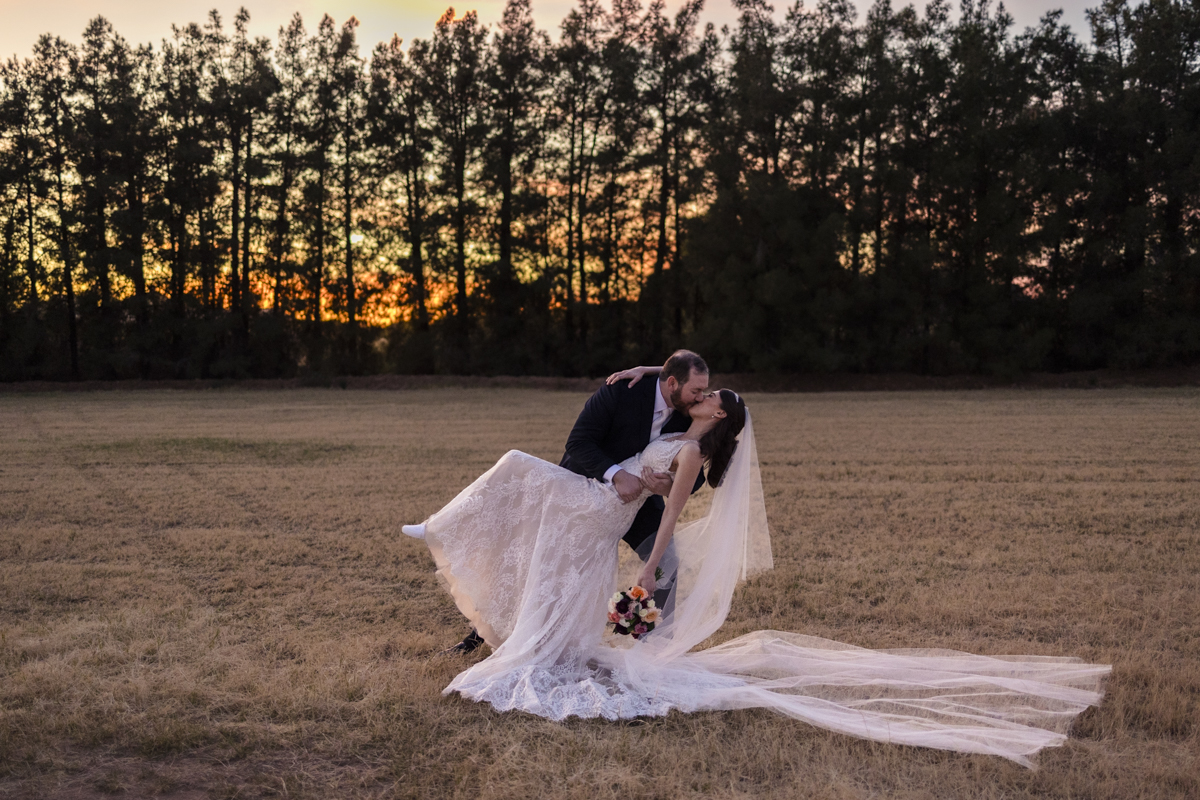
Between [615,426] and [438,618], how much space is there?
6.79 feet

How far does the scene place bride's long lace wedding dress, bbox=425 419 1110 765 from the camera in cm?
446

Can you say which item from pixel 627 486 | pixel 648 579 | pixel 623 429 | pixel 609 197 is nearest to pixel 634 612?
pixel 648 579

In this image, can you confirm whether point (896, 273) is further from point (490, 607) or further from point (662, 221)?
point (490, 607)

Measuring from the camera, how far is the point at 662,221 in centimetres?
3922

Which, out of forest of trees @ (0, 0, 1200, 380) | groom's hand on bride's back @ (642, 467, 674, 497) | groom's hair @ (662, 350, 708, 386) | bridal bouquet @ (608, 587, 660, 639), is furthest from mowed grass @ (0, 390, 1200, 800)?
forest of trees @ (0, 0, 1200, 380)

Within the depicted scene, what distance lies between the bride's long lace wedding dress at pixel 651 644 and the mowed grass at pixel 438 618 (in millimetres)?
202

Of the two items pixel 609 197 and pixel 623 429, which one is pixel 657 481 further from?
pixel 609 197

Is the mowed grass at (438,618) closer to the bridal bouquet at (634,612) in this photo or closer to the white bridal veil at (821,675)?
the white bridal veil at (821,675)

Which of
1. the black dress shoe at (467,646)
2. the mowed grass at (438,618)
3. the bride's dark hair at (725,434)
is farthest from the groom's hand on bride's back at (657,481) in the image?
the black dress shoe at (467,646)

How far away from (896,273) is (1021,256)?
4.67 m

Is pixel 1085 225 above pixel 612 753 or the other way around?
above

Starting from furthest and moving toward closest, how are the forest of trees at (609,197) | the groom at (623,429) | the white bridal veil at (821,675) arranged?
the forest of trees at (609,197)
the groom at (623,429)
the white bridal veil at (821,675)

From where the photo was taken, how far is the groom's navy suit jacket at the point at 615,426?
17.1ft

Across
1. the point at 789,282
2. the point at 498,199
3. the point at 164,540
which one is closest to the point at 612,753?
the point at 164,540
